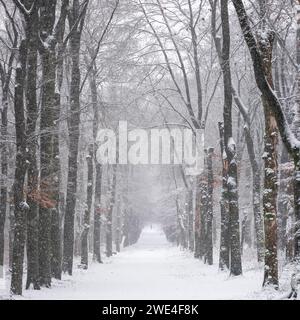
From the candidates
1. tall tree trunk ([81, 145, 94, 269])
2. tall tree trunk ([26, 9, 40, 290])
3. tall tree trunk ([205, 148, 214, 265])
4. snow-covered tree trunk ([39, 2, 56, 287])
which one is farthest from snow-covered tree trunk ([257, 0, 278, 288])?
tall tree trunk ([81, 145, 94, 269])

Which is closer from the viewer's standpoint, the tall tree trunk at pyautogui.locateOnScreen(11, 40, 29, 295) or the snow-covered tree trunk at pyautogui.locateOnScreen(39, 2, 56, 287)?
the tall tree trunk at pyautogui.locateOnScreen(11, 40, 29, 295)

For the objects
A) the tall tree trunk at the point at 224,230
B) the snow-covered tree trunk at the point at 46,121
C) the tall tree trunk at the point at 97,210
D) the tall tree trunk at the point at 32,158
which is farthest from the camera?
the tall tree trunk at the point at 97,210

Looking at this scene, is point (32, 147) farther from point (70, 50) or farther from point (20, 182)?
point (70, 50)

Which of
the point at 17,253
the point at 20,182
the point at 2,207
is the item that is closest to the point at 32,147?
the point at 20,182

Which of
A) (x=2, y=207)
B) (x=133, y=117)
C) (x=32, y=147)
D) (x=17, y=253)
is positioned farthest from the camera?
(x=133, y=117)

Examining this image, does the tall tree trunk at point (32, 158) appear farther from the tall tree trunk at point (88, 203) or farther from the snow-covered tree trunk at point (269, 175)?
the tall tree trunk at point (88, 203)

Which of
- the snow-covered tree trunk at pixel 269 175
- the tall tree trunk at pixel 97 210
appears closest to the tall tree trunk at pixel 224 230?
the snow-covered tree trunk at pixel 269 175

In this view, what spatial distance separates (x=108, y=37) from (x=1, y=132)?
40.8 feet

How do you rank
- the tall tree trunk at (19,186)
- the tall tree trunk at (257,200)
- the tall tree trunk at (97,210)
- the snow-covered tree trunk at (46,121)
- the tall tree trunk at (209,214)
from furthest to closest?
the tall tree trunk at (97,210) < the tall tree trunk at (209,214) < the tall tree trunk at (257,200) < the snow-covered tree trunk at (46,121) < the tall tree trunk at (19,186)

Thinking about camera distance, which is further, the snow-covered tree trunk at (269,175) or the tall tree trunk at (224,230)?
the tall tree trunk at (224,230)

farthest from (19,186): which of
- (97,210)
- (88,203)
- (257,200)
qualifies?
(97,210)

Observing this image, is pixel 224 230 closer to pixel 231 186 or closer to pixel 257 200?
pixel 257 200

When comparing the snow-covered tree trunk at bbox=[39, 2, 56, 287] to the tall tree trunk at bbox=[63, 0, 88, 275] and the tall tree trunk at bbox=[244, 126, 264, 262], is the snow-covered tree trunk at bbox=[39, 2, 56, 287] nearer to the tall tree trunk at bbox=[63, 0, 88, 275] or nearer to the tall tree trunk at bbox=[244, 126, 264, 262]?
the tall tree trunk at bbox=[63, 0, 88, 275]

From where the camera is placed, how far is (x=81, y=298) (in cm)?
1412
